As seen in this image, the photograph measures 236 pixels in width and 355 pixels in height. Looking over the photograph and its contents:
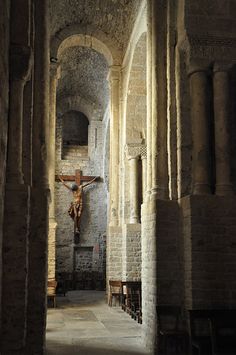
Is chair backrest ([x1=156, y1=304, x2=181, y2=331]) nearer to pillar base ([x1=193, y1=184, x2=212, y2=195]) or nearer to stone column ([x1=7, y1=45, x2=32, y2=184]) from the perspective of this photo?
pillar base ([x1=193, y1=184, x2=212, y2=195])

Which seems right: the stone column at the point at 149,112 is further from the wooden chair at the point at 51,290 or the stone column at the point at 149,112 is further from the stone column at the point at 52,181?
the wooden chair at the point at 51,290

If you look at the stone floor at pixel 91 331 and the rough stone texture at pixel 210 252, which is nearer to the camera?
the rough stone texture at pixel 210 252

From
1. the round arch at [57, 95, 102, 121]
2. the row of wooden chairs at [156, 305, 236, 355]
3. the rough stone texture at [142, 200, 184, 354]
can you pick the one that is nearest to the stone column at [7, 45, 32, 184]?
the rough stone texture at [142, 200, 184, 354]

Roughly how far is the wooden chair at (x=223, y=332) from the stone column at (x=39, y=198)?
2533 mm

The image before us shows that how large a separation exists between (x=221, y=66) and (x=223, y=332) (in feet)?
13.4

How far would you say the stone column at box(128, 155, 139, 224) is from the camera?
1326 cm

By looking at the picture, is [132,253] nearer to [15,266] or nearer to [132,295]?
[132,295]

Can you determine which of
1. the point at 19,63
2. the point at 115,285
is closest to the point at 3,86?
the point at 19,63

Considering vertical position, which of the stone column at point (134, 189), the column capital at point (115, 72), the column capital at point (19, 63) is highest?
the column capital at point (115, 72)

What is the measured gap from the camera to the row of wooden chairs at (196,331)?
241 inches

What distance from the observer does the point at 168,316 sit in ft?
23.8

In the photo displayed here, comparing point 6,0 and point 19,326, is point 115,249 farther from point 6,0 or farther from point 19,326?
point 6,0

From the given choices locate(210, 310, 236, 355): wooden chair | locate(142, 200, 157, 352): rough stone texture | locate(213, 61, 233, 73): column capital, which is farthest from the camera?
locate(142, 200, 157, 352): rough stone texture

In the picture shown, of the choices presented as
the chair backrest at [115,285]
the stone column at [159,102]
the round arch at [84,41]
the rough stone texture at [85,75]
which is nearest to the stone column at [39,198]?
the stone column at [159,102]
